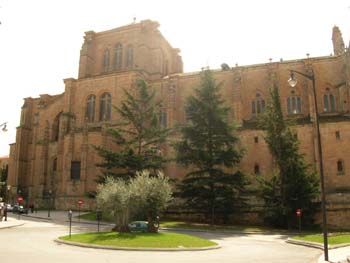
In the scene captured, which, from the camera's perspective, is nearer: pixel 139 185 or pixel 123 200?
pixel 123 200

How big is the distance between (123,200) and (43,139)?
35.8m

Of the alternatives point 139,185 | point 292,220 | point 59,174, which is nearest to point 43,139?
point 59,174

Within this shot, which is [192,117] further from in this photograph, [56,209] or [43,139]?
[43,139]

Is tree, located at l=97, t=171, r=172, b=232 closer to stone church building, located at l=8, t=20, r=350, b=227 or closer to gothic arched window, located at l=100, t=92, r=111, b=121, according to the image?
stone church building, located at l=8, t=20, r=350, b=227

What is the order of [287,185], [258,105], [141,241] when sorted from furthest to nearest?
[258,105] → [287,185] → [141,241]

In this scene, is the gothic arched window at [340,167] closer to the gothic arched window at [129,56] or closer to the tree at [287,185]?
the tree at [287,185]

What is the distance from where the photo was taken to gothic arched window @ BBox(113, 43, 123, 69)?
56.8 metres

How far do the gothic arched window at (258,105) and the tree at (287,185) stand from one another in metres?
12.1

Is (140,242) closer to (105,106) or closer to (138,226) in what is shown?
(138,226)

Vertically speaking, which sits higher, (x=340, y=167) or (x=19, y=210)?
(x=340, y=167)

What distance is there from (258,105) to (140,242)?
1267 inches

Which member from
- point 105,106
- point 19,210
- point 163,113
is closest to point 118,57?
point 105,106

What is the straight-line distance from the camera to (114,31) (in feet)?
190

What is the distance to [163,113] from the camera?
50.0 metres
